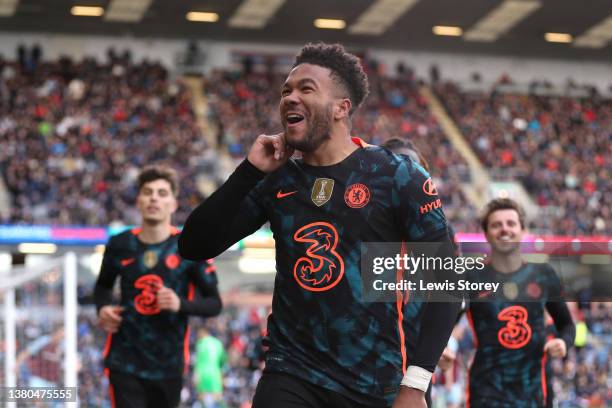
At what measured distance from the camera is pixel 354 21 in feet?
130

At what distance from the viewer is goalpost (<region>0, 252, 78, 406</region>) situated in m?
6.58

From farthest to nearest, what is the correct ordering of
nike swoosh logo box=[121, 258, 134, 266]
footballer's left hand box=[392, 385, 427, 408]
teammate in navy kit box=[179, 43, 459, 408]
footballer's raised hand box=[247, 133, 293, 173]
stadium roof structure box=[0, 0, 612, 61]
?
stadium roof structure box=[0, 0, 612, 61] < nike swoosh logo box=[121, 258, 134, 266] < footballer's raised hand box=[247, 133, 293, 173] < teammate in navy kit box=[179, 43, 459, 408] < footballer's left hand box=[392, 385, 427, 408]

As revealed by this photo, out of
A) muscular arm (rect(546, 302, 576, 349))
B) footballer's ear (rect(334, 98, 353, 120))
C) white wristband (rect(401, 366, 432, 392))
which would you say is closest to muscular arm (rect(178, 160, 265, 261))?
footballer's ear (rect(334, 98, 353, 120))

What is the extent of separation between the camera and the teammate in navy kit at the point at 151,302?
670cm

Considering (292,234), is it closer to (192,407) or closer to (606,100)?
(192,407)

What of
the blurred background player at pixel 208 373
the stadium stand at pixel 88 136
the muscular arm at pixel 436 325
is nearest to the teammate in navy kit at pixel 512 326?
the muscular arm at pixel 436 325

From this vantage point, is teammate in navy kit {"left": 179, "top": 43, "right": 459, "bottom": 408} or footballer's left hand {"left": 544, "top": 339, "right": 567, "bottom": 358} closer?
teammate in navy kit {"left": 179, "top": 43, "right": 459, "bottom": 408}

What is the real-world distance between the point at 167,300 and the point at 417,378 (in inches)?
122

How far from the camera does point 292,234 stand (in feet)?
13.0

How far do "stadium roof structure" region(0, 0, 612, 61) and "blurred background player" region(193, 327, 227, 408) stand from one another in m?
24.2

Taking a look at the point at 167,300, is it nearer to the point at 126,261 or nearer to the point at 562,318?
the point at 126,261

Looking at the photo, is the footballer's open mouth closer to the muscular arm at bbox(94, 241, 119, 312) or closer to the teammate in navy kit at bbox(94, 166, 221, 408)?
the teammate in navy kit at bbox(94, 166, 221, 408)

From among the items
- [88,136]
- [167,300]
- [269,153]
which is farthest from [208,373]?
[88,136]

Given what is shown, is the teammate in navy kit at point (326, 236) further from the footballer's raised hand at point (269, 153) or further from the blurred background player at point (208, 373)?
the blurred background player at point (208, 373)
